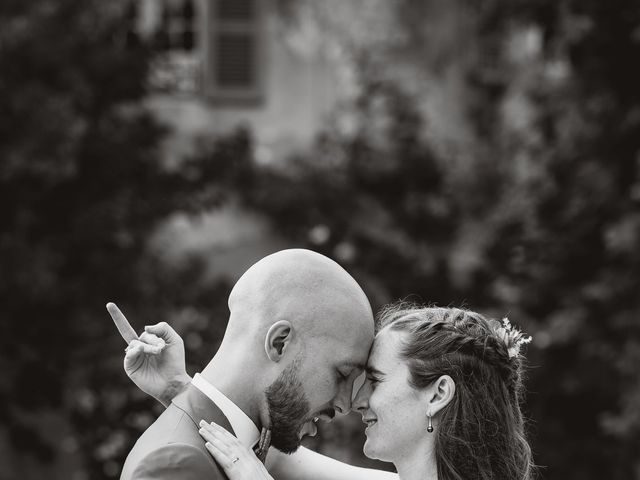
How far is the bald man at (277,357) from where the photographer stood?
112 inches

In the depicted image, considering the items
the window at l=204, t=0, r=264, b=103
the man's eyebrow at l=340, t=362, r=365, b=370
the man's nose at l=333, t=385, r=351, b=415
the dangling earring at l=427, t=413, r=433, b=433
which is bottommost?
the dangling earring at l=427, t=413, r=433, b=433

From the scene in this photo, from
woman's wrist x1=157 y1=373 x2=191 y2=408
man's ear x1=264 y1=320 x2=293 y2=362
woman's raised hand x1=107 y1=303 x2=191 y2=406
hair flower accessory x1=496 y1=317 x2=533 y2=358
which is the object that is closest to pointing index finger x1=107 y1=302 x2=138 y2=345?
woman's raised hand x1=107 y1=303 x2=191 y2=406

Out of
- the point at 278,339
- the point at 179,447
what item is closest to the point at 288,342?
the point at 278,339

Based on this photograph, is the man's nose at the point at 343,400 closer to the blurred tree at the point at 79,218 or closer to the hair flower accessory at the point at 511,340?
the hair flower accessory at the point at 511,340

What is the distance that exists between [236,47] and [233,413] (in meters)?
9.49

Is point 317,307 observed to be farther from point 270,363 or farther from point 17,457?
point 17,457

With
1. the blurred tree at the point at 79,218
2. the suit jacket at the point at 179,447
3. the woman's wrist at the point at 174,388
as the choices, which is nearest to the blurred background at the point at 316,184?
the blurred tree at the point at 79,218

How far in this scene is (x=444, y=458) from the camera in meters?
3.14

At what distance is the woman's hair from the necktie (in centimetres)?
51

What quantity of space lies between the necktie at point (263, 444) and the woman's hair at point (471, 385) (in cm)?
51

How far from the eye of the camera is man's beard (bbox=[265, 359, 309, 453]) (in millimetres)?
2852

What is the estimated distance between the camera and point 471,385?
320 cm

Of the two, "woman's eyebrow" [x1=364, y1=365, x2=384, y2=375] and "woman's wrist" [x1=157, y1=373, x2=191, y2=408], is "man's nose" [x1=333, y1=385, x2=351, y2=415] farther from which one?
"woman's wrist" [x1=157, y1=373, x2=191, y2=408]

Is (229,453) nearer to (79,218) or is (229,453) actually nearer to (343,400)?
(343,400)
